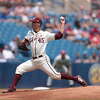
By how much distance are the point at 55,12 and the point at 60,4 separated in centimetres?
100

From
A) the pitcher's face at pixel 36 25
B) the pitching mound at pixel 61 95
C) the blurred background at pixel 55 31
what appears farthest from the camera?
the blurred background at pixel 55 31

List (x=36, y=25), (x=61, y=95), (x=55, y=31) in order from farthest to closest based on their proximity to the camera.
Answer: (x=55, y=31)
(x=36, y=25)
(x=61, y=95)

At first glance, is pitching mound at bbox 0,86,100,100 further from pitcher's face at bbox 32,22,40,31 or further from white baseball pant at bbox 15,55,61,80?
pitcher's face at bbox 32,22,40,31

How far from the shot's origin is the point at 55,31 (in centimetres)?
2139

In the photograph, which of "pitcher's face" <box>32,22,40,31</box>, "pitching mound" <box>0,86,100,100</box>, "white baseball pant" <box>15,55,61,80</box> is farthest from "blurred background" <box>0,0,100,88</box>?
"pitching mound" <box>0,86,100,100</box>

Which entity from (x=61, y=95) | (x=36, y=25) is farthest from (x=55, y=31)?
(x=61, y=95)

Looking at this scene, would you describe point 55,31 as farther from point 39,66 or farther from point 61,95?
point 61,95

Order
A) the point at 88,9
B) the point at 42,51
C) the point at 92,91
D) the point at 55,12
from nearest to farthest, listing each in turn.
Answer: the point at 92,91, the point at 42,51, the point at 55,12, the point at 88,9

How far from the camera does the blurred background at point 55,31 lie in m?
17.6

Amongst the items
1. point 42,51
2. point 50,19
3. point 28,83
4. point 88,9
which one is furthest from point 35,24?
point 88,9

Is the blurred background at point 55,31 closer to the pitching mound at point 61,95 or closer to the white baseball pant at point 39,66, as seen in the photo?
the white baseball pant at point 39,66

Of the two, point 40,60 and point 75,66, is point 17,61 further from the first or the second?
point 40,60

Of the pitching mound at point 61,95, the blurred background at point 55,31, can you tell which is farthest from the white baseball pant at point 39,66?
the blurred background at point 55,31

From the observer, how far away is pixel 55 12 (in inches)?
968
